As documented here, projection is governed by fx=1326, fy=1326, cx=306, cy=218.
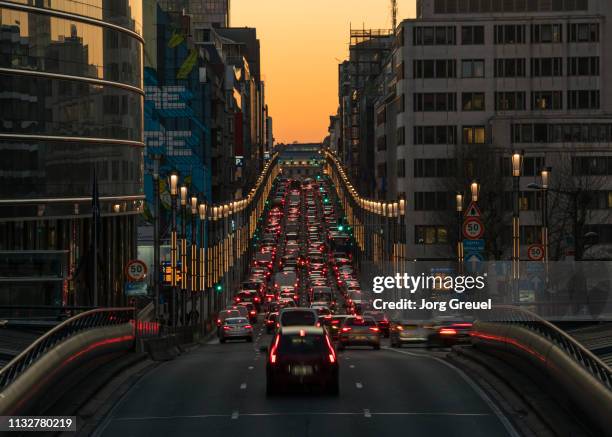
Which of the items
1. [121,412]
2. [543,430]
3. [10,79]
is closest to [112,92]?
[10,79]

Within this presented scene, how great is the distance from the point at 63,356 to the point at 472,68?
105818 millimetres

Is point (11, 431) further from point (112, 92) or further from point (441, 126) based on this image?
point (441, 126)

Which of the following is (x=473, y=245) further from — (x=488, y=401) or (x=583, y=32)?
(x=583, y=32)

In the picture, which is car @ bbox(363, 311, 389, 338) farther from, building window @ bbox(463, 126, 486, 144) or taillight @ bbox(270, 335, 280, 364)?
building window @ bbox(463, 126, 486, 144)

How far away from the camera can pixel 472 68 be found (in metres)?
131

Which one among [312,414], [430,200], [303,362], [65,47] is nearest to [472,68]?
[430,200]

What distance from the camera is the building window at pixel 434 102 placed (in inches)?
5172

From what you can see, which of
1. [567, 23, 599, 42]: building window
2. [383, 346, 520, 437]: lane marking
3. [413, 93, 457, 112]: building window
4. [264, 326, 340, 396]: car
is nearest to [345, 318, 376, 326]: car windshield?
[383, 346, 520, 437]: lane marking

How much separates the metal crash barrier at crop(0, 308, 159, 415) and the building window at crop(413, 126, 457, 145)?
89394 mm

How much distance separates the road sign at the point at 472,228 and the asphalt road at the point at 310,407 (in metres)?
6.34

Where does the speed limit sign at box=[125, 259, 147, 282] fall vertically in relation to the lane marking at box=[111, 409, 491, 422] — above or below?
above

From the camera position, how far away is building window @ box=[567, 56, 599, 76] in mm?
131000

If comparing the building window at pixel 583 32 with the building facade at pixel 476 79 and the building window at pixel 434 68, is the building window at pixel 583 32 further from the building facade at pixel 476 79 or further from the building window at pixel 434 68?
the building window at pixel 434 68

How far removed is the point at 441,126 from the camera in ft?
430
